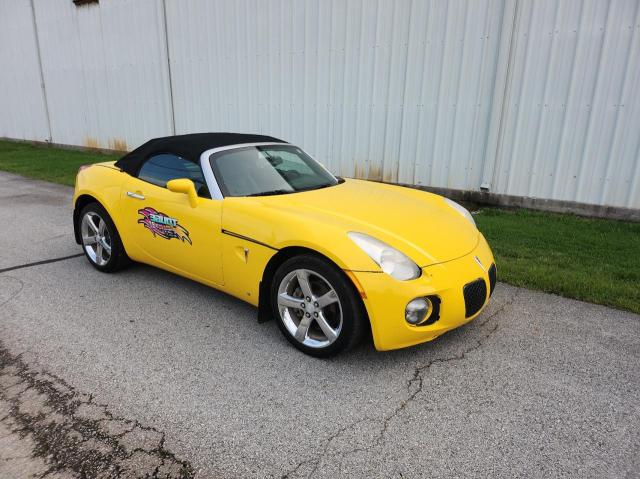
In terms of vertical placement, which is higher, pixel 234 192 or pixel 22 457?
pixel 234 192

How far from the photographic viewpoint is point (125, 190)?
418 centimetres

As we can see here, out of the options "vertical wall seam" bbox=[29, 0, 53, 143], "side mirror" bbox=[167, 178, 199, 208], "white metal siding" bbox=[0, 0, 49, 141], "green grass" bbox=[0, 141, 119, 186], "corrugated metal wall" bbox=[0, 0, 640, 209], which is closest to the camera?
"side mirror" bbox=[167, 178, 199, 208]

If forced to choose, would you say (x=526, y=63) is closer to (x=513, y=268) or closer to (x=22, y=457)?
(x=513, y=268)

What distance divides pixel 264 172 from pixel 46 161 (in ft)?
38.6

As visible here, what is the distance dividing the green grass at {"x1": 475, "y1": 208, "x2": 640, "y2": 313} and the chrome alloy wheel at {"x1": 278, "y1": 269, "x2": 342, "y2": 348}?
2158 mm

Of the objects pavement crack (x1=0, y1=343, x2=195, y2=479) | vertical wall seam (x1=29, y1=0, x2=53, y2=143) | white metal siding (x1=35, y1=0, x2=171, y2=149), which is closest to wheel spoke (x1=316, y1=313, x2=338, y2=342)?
pavement crack (x1=0, y1=343, x2=195, y2=479)

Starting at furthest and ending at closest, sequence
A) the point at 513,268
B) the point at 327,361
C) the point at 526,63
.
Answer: the point at 526,63, the point at 513,268, the point at 327,361

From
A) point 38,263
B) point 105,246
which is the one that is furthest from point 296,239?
point 38,263

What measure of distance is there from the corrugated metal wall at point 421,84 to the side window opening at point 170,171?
4.77m

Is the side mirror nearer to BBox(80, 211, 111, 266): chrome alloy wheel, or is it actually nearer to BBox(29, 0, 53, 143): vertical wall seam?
BBox(80, 211, 111, 266): chrome alloy wheel

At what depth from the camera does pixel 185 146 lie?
3.97 m

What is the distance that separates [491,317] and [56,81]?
54.3 ft

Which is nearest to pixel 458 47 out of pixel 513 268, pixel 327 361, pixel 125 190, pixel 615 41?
pixel 615 41

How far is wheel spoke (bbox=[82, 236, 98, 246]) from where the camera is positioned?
15.2ft
